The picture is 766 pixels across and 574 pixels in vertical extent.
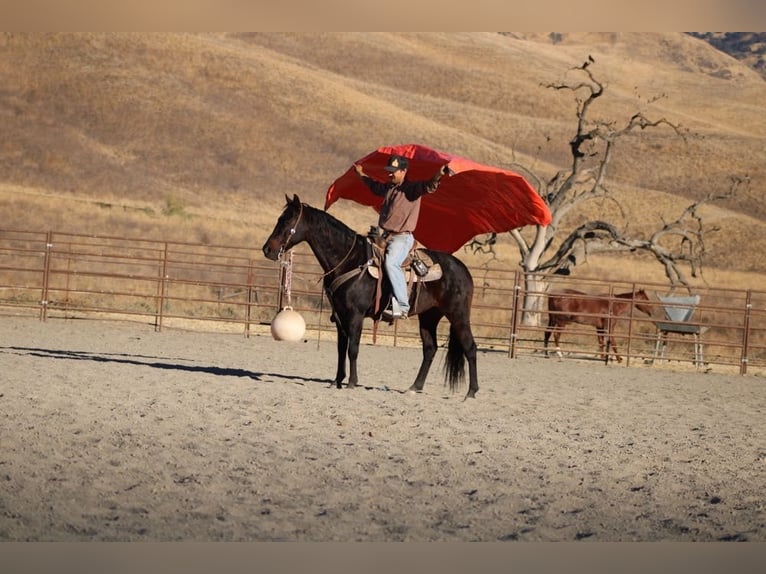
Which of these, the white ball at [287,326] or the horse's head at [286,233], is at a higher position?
the horse's head at [286,233]

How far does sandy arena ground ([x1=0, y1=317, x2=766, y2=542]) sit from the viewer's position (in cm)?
520

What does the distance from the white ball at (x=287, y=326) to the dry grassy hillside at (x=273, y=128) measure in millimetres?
22824

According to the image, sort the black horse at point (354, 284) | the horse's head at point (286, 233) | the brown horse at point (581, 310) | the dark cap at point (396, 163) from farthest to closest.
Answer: the brown horse at point (581, 310) < the black horse at point (354, 284) < the horse's head at point (286, 233) < the dark cap at point (396, 163)

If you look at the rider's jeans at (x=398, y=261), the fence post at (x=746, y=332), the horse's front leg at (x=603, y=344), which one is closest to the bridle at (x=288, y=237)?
the rider's jeans at (x=398, y=261)

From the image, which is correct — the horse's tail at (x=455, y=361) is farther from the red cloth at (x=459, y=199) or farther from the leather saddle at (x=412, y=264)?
the red cloth at (x=459, y=199)

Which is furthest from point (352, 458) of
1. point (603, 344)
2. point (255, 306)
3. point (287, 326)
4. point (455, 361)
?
point (255, 306)

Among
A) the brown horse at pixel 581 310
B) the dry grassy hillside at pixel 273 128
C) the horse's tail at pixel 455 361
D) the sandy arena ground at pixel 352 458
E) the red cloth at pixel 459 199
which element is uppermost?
the dry grassy hillside at pixel 273 128

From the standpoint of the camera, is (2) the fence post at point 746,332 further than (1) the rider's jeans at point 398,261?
Yes

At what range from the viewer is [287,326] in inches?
373

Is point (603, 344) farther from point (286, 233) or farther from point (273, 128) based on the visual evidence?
point (273, 128)

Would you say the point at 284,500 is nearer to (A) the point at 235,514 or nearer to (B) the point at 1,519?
(A) the point at 235,514

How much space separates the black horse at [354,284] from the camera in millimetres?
9586

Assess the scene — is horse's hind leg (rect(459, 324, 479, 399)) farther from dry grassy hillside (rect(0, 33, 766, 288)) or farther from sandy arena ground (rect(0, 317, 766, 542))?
dry grassy hillside (rect(0, 33, 766, 288))

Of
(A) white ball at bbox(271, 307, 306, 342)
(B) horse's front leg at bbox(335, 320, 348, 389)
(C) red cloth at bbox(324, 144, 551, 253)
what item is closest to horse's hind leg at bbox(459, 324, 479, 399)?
(B) horse's front leg at bbox(335, 320, 348, 389)
